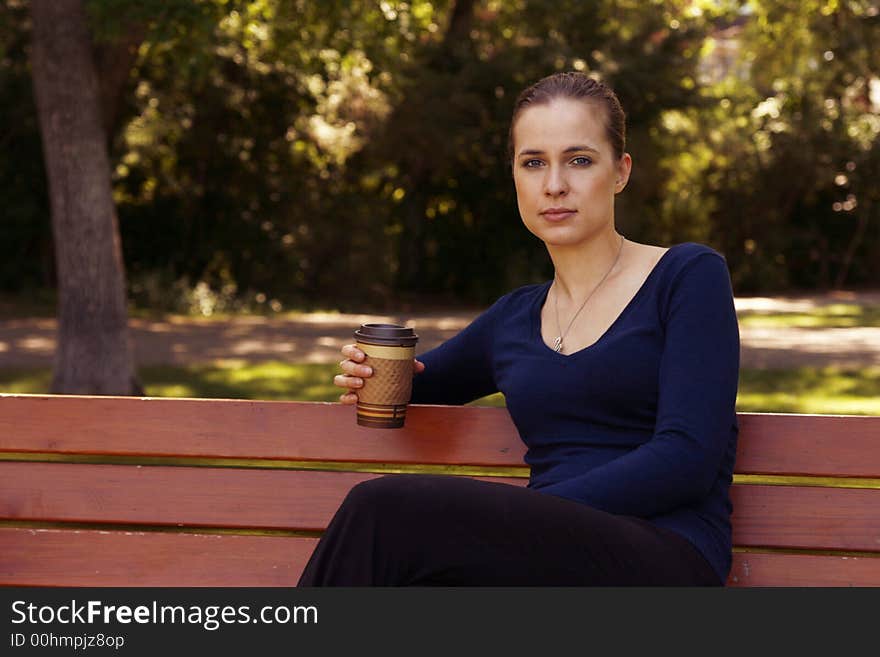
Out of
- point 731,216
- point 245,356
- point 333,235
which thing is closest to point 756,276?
point 731,216

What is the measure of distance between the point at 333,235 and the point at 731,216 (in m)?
8.36

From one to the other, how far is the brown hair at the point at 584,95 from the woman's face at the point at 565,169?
1 cm

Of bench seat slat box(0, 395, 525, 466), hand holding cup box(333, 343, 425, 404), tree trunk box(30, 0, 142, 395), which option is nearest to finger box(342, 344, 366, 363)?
hand holding cup box(333, 343, 425, 404)

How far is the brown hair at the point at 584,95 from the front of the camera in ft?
9.91

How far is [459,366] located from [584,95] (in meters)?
0.80

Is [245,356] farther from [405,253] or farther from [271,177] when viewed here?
[405,253]

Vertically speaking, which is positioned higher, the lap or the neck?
the neck

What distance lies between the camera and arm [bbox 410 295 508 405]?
11.0 ft

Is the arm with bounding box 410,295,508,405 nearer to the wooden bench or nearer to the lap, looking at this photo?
the wooden bench

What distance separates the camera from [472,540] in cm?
257

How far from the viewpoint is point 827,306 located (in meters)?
19.7

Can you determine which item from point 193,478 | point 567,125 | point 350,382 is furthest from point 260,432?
point 567,125

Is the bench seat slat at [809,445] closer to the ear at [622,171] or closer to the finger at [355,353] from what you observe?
the ear at [622,171]

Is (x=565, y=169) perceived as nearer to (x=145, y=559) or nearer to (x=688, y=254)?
(x=688, y=254)
